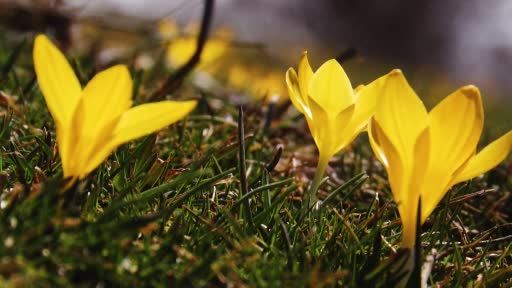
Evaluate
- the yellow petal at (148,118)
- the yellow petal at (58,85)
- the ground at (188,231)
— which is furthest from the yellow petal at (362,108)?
the yellow petal at (58,85)

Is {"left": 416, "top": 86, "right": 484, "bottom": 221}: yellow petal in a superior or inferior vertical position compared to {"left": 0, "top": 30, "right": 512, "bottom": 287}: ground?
superior

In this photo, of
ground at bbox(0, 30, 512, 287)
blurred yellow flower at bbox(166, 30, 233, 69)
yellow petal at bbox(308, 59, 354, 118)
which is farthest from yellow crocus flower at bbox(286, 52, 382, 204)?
blurred yellow flower at bbox(166, 30, 233, 69)

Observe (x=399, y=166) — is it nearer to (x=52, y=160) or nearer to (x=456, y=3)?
(x=52, y=160)

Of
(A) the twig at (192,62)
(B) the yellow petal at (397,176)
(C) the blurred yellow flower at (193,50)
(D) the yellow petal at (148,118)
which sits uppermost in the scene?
(D) the yellow petal at (148,118)

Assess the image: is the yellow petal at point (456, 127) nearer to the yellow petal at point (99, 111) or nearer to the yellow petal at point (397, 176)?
the yellow petal at point (397, 176)

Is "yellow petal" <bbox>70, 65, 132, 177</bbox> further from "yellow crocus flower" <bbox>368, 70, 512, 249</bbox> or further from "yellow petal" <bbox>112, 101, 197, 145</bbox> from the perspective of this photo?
"yellow crocus flower" <bbox>368, 70, 512, 249</bbox>
